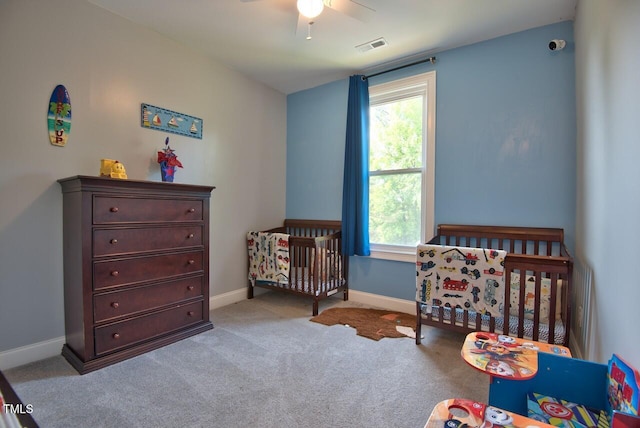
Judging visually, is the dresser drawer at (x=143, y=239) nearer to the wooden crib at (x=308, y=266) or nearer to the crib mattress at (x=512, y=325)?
the wooden crib at (x=308, y=266)

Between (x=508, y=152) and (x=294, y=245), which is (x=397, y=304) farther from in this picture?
(x=508, y=152)

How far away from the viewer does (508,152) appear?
2488 mm

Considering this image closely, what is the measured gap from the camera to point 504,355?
1250mm

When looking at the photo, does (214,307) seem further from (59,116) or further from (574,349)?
(574,349)

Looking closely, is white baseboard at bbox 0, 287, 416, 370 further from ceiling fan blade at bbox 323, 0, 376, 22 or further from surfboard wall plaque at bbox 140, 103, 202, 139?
ceiling fan blade at bbox 323, 0, 376, 22

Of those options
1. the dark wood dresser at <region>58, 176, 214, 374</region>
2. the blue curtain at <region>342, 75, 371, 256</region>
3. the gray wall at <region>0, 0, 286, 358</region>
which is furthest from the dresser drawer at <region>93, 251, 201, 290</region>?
the blue curtain at <region>342, 75, 371, 256</region>

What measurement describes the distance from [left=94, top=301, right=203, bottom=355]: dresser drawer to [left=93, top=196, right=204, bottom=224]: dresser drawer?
703 millimetres

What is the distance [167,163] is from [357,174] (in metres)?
1.84

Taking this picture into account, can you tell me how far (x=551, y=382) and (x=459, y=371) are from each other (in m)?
0.81

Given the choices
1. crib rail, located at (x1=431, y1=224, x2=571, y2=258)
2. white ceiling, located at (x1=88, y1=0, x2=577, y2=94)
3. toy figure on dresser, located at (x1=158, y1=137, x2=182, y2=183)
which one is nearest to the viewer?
white ceiling, located at (x1=88, y1=0, x2=577, y2=94)

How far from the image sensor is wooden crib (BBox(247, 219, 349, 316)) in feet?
9.64

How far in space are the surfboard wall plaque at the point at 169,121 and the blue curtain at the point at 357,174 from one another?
5.24 feet

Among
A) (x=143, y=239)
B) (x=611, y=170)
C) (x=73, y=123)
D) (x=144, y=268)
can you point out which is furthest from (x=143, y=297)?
(x=611, y=170)

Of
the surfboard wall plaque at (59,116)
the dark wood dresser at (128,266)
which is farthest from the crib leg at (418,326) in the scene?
the surfboard wall plaque at (59,116)
